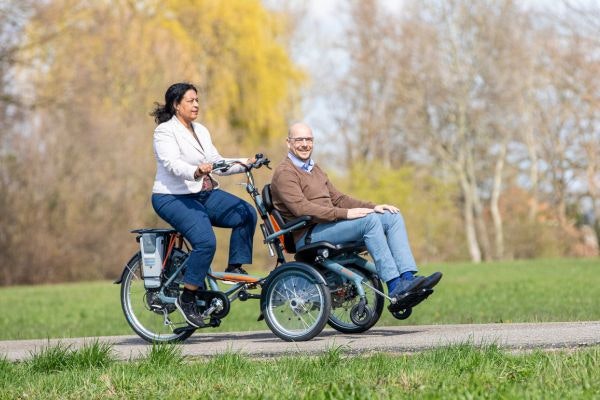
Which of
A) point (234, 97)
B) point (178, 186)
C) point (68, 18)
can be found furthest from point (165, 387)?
point (234, 97)

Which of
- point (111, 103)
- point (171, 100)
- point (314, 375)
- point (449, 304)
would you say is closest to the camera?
point (314, 375)

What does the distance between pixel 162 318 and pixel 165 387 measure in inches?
127

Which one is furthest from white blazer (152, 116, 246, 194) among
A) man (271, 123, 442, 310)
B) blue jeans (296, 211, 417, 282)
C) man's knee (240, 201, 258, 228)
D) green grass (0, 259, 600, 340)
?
green grass (0, 259, 600, 340)

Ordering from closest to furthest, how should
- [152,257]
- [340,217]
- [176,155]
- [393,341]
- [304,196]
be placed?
[393,341] → [340,217] → [304,196] → [176,155] → [152,257]

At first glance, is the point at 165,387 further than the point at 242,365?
No

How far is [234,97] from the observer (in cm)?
3972

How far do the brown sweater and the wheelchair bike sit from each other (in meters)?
0.08

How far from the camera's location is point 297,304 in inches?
333

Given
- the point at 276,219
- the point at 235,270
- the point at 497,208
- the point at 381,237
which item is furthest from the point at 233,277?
the point at 497,208

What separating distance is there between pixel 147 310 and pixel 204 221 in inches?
39.6

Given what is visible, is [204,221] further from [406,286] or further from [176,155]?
[406,286]

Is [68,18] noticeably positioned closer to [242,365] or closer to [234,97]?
[234,97]

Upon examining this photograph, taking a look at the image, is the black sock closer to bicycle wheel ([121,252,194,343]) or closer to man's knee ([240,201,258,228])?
bicycle wheel ([121,252,194,343])

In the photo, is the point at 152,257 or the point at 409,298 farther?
the point at 152,257
